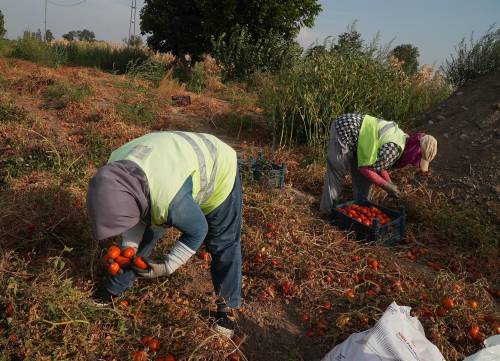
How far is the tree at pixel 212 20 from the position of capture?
11.5 metres

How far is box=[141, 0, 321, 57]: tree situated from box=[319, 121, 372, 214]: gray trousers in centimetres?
744

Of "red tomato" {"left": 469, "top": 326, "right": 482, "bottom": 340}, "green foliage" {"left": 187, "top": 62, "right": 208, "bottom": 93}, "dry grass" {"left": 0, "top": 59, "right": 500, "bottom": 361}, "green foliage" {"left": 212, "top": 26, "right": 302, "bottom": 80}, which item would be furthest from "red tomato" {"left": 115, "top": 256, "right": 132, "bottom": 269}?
"green foliage" {"left": 212, "top": 26, "right": 302, "bottom": 80}

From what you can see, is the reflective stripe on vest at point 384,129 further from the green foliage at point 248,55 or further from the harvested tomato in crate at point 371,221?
the green foliage at point 248,55

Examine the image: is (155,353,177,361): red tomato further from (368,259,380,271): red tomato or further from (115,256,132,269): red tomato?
(368,259,380,271): red tomato

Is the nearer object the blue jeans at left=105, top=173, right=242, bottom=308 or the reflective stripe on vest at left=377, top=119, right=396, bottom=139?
the blue jeans at left=105, top=173, right=242, bottom=308

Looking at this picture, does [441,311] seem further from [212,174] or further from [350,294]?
[212,174]

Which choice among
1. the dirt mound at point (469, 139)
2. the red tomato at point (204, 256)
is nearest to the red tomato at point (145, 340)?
the red tomato at point (204, 256)

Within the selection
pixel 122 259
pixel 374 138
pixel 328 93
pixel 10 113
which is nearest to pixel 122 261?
pixel 122 259

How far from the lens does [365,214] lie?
3869mm

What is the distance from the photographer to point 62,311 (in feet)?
6.90

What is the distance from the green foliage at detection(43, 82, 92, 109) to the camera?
7160 mm

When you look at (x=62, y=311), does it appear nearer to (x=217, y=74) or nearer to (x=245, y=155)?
(x=245, y=155)

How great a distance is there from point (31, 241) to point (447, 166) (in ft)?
16.0

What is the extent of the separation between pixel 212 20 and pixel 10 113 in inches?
298
